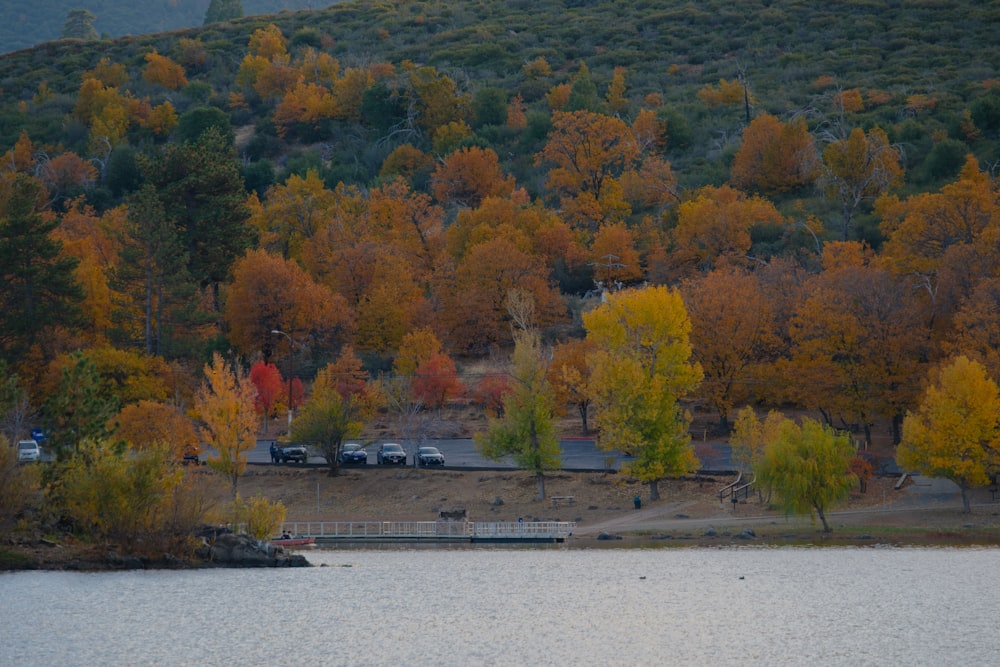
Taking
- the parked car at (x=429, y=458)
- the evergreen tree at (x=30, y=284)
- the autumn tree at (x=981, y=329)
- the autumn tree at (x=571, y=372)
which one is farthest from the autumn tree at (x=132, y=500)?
the autumn tree at (x=981, y=329)

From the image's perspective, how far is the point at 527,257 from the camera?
343 ft

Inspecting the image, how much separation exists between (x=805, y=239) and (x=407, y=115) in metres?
76.0

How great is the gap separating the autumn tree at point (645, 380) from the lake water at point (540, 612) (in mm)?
10155

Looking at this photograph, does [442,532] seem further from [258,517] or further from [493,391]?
[493,391]

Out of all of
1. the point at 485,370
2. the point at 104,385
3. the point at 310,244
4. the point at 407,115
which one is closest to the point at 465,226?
the point at 310,244

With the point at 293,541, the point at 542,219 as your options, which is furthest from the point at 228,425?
the point at 542,219

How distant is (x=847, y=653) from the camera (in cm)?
4000

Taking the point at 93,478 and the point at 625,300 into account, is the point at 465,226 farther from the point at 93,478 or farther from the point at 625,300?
the point at 93,478

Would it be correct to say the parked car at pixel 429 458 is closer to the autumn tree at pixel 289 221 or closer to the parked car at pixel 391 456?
the parked car at pixel 391 456

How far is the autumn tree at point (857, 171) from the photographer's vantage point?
115938 mm

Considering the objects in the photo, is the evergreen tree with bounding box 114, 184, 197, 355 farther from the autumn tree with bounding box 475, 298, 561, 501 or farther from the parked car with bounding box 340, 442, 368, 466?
the autumn tree with bounding box 475, 298, 561, 501

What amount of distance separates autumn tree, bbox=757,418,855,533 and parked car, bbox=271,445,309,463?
101 ft

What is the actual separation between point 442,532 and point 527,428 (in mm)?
8001

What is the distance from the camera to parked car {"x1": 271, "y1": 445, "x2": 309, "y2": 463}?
82062 mm
